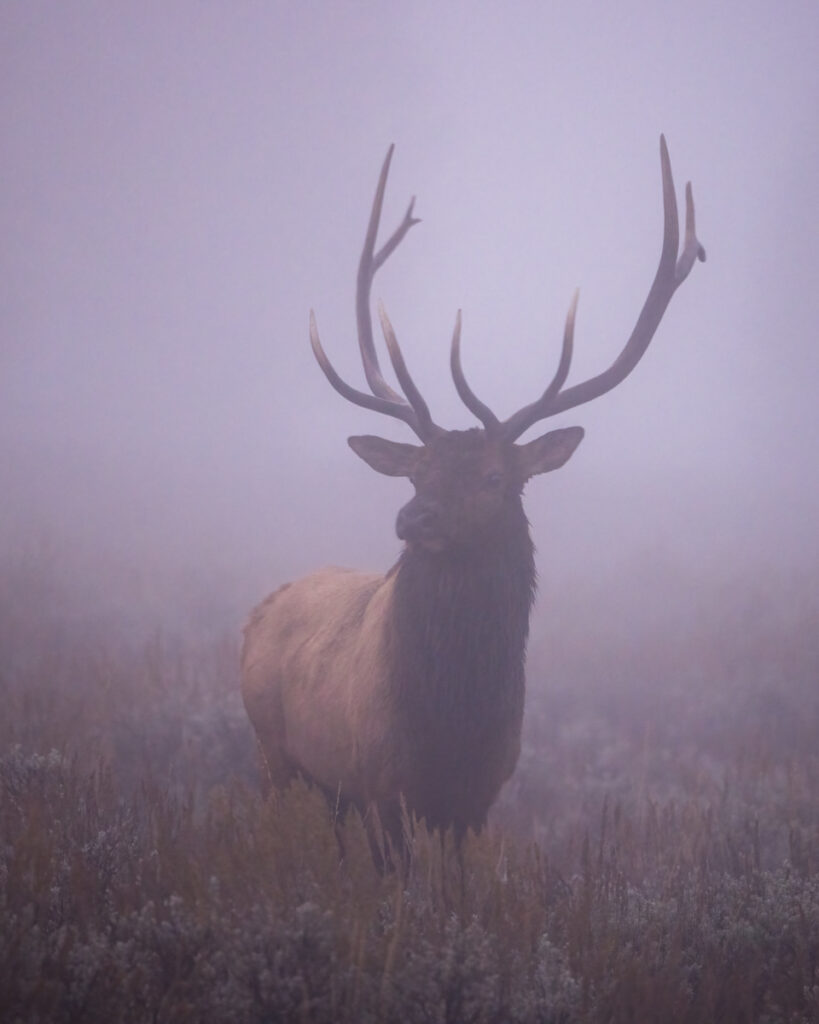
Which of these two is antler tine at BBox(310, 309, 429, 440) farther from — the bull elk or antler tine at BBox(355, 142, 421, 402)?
antler tine at BBox(355, 142, 421, 402)

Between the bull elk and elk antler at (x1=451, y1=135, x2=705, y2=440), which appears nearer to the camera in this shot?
the bull elk

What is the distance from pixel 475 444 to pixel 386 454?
0.52 m

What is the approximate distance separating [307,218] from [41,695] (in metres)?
192

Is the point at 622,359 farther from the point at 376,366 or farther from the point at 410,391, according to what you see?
the point at 376,366

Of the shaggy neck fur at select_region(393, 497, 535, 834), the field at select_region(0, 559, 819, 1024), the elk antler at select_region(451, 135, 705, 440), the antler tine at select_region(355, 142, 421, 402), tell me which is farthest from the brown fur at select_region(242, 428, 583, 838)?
the antler tine at select_region(355, 142, 421, 402)

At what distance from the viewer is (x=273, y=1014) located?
172 cm

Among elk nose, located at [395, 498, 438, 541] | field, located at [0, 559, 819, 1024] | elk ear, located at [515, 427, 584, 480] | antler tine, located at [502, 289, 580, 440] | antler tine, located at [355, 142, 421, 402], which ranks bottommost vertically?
field, located at [0, 559, 819, 1024]

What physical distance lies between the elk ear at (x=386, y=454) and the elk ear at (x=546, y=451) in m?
0.53

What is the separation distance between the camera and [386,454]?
398 centimetres

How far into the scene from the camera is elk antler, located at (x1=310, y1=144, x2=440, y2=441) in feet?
12.6

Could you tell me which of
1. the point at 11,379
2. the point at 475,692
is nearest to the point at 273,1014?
the point at 475,692

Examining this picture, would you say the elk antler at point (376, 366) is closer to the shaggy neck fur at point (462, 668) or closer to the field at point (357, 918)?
the shaggy neck fur at point (462, 668)

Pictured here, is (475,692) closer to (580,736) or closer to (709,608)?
(580,736)

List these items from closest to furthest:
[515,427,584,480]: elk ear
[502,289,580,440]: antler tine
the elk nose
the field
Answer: the field, the elk nose, [502,289,580,440]: antler tine, [515,427,584,480]: elk ear
